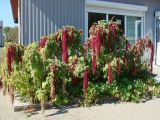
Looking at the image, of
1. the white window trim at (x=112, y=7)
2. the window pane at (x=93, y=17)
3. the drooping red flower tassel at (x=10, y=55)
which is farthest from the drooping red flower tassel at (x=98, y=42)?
the window pane at (x=93, y=17)

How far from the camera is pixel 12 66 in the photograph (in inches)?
334

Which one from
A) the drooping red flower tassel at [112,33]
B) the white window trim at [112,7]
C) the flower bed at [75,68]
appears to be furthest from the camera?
the white window trim at [112,7]

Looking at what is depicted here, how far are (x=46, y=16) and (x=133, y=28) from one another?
14.9ft

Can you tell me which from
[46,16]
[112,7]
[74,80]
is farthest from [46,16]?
[74,80]

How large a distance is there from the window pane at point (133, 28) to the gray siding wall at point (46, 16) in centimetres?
275

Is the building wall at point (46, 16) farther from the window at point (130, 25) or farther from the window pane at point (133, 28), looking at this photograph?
the window pane at point (133, 28)

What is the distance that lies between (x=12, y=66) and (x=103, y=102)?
7.92ft

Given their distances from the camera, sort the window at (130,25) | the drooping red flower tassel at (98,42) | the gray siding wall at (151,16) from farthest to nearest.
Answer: the gray siding wall at (151,16) → the window at (130,25) → the drooping red flower tassel at (98,42)

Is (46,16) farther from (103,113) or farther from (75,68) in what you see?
(103,113)

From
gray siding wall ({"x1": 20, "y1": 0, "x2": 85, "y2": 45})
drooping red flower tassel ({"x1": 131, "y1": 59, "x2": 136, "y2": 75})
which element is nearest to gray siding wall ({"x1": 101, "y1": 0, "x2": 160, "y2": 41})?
gray siding wall ({"x1": 20, "y1": 0, "x2": 85, "y2": 45})

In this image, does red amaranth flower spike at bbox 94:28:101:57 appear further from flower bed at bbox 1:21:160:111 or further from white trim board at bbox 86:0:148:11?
white trim board at bbox 86:0:148:11

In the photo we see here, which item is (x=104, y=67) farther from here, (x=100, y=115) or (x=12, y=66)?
(x=12, y=66)

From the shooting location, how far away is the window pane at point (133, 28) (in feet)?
47.5

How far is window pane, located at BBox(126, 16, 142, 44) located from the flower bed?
18.2 ft
